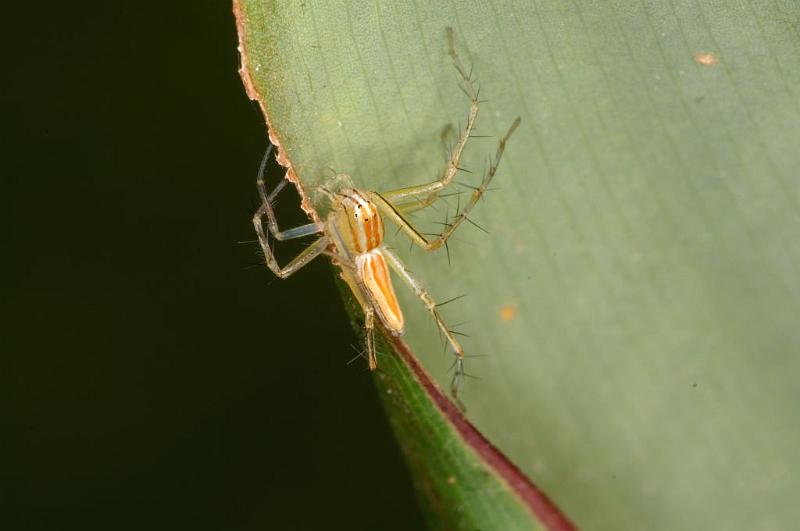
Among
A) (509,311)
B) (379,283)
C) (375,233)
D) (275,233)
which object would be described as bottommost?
(509,311)

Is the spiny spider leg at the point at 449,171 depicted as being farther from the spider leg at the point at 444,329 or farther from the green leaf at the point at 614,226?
the spider leg at the point at 444,329

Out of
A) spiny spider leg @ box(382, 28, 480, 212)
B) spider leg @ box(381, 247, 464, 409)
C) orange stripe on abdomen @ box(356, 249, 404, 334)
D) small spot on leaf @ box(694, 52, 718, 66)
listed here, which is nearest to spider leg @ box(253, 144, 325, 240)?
orange stripe on abdomen @ box(356, 249, 404, 334)

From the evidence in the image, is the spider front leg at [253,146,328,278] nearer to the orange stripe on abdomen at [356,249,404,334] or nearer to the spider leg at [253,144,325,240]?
the spider leg at [253,144,325,240]

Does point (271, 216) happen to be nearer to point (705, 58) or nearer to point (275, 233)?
point (275, 233)

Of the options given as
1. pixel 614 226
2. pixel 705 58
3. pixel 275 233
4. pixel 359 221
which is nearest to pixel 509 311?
pixel 614 226

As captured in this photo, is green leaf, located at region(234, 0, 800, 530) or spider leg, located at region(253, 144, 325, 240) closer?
green leaf, located at region(234, 0, 800, 530)

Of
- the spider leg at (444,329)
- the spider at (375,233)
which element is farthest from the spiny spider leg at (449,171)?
the spider leg at (444,329)
